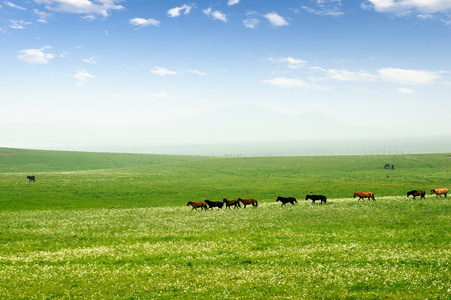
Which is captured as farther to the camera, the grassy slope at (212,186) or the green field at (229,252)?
the grassy slope at (212,186)

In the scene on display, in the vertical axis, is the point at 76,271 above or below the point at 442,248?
below

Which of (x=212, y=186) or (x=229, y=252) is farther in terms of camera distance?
(x=212, y=186)

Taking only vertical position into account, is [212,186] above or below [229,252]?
below

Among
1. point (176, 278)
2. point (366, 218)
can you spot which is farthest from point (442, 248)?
point (176, 278)

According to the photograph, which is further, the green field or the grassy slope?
the grassy slope

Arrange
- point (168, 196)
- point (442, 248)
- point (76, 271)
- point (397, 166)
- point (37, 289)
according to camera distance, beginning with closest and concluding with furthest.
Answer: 1. point (37, 289)
2. point (76, 271)
3. point (442, 248)
4. point (168, 196)
5. point (397, 166)

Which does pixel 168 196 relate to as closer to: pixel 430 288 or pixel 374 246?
pixel 374 246

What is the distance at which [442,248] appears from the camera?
19203mm

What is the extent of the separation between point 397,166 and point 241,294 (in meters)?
104

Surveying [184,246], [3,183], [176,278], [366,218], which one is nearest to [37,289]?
[176,278]

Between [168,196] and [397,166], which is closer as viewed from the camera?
[168,196]

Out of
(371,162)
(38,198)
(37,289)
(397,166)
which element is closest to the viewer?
(37,289)

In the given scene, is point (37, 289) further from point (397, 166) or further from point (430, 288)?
point (397, 166)

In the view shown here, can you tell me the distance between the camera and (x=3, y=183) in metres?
65.4
